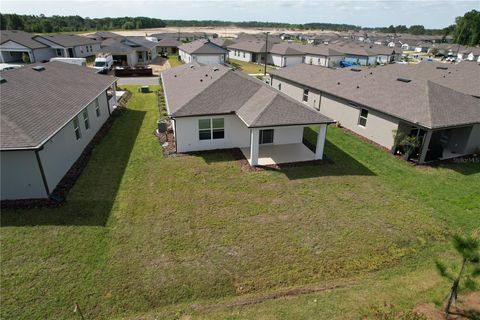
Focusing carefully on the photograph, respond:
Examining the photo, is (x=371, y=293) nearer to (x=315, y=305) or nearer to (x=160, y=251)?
(x=315, y=305)

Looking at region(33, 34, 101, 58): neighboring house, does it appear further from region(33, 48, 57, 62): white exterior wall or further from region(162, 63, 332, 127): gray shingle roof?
region(162, 63, 332, 127): gray shingle roof

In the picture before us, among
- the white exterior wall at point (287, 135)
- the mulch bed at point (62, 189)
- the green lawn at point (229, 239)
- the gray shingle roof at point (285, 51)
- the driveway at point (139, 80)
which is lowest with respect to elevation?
the driveway at point (139, 80)

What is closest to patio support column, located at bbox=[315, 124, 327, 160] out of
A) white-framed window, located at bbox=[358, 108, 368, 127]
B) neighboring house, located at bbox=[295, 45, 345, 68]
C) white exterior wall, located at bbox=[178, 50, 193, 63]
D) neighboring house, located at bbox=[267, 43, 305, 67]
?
white-framed window, located at bbox=[358, 108, 368, 127]

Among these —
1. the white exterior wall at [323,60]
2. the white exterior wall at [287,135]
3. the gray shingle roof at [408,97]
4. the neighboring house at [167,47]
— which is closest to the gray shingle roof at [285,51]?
the white exterior wall at [323,60]

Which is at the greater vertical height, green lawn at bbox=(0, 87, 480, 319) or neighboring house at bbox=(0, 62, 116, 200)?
neighboring house at bbox=(0, 62, 116, 200)

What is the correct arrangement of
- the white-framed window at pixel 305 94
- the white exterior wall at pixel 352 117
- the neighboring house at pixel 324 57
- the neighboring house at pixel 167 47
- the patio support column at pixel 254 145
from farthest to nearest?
1. the neighboring house at pixel 167 47
2. the neighboring house at pixel 324 57
3. the white-framed window at pixel 305 94
4. the white exterior wall at pixel 352 117
5. the patio support column at pixel 254 145

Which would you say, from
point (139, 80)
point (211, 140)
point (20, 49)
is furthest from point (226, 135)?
point (20, 49)

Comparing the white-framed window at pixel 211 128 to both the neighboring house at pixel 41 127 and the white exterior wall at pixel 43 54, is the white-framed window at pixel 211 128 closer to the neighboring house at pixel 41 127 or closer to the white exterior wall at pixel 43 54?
the neighboring house at pixel 41 127
